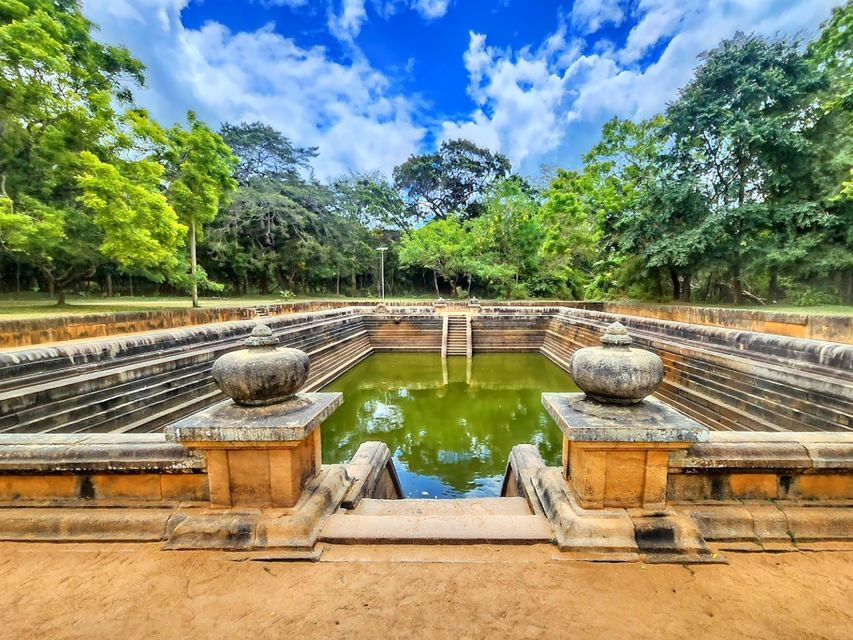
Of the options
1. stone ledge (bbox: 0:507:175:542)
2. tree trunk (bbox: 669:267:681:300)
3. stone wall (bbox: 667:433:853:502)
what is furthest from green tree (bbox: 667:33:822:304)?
stone ledge (bbox: 0:507:175:542)

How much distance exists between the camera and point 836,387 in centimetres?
343

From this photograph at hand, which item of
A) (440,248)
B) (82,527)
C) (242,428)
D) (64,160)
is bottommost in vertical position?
(82,527)

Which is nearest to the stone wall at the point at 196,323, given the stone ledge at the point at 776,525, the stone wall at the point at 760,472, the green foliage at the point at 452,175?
the stone wall at the point at 760,472

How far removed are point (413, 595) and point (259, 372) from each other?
43.5 inches

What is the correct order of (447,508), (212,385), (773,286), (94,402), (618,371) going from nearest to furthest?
1. (618,371)
2. (447,508)
3. (94,402)
4. (212,385)
5. (773,286)

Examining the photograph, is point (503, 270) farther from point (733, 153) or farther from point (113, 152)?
point (113, 152)

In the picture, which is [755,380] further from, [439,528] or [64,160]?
[64,160]

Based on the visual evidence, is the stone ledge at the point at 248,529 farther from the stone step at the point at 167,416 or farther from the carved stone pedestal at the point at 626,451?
the stone step at the point at 167,416

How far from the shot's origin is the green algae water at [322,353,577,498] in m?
4.14

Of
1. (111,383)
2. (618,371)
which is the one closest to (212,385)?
(111,383)

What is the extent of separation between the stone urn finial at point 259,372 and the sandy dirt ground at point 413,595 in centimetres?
67

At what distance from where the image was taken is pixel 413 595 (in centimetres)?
137

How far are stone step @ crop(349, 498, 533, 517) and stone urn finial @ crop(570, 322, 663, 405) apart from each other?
753 millimetres

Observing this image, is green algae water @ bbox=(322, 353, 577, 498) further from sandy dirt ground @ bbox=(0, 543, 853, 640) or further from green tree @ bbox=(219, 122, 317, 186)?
green tree @ bbox=(219, 122, 317, 186)
